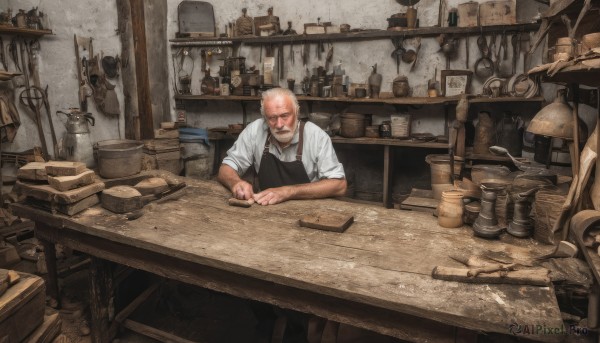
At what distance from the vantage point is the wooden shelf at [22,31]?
5270 mm

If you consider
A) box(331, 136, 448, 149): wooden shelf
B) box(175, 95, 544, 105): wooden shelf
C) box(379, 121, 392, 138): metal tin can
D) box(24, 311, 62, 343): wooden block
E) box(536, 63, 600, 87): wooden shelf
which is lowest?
box(24, 311, 62, 343): wooden block

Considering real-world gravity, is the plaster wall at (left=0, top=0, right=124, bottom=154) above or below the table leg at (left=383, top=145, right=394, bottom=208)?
above

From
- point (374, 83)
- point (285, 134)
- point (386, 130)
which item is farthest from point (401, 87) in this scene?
point (285, 134)

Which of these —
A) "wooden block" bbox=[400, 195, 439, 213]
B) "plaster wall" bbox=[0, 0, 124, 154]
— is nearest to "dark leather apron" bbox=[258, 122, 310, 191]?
"wooden block" bbox=[400, 195, 439, 213]

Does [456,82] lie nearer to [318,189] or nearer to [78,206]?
[318,189]

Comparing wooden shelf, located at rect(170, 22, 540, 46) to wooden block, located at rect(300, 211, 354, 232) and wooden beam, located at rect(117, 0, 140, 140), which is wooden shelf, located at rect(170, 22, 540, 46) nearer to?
wooden beam, located at rect(117, 0, 140, 140)

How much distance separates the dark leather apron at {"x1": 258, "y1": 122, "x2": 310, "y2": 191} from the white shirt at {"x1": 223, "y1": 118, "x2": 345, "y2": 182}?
0.13ft

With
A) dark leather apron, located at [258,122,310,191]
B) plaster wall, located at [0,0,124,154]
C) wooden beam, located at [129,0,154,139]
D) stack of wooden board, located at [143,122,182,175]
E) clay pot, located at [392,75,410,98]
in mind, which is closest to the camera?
dark leather apron, located at [258,122,310,191]

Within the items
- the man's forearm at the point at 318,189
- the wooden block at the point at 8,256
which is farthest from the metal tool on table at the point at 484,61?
the wooden block at the point at 8,256

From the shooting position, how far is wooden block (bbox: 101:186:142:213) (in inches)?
107

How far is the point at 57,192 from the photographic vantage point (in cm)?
267

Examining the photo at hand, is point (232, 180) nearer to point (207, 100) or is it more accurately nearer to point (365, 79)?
point (365, 79)

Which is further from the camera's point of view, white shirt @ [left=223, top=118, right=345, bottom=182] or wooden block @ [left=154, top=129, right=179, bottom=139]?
wooden block @ [left=154, top=129, right=179, bottom=139]

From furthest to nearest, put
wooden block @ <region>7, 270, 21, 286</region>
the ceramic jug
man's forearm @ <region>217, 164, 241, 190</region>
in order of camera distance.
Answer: the ceramic jug < man's forearm @ <region>217, 164, 241, 190</region> < wooden block @ <region>7, 270, 21, 286</region>
